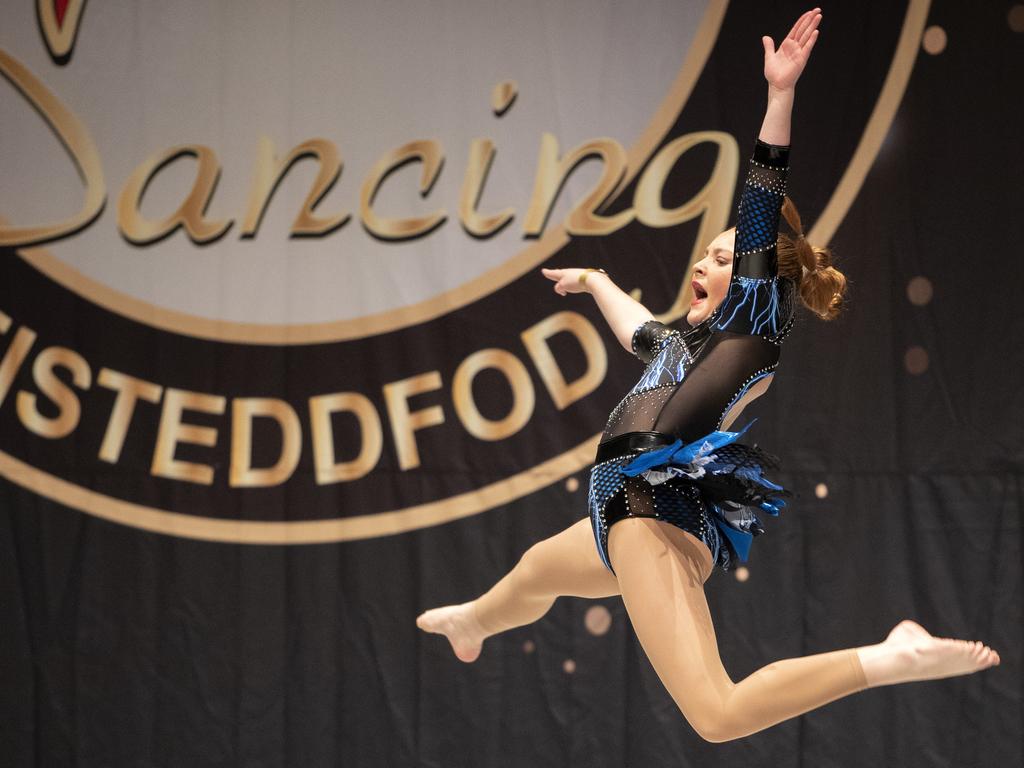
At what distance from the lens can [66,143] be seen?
155 inches

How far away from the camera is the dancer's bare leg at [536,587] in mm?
2467

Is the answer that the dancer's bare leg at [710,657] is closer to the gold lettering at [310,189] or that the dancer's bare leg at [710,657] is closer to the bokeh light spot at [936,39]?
the gold lettering at [310,189]

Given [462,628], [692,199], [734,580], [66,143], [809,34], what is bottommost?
→ [734,580]

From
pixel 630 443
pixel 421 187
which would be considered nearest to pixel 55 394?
pixel 421 187

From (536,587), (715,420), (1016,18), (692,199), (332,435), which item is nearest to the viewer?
(715,420)

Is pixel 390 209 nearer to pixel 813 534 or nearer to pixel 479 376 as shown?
pixel 479 376

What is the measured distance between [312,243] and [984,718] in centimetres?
254

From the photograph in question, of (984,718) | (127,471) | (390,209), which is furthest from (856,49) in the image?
(127,471)

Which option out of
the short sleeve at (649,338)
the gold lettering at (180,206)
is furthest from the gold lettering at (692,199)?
the gold lettering at (180,206)

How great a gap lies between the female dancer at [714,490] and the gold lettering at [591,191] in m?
1.32

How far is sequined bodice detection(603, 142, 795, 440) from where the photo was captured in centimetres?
223

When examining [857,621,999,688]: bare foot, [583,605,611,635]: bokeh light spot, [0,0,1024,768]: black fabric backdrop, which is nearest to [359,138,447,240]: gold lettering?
[0,0,1024,768]: black fabric backdrop

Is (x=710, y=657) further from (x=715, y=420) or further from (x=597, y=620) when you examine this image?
(x=597, y=620)

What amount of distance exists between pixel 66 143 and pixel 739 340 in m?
2.59
